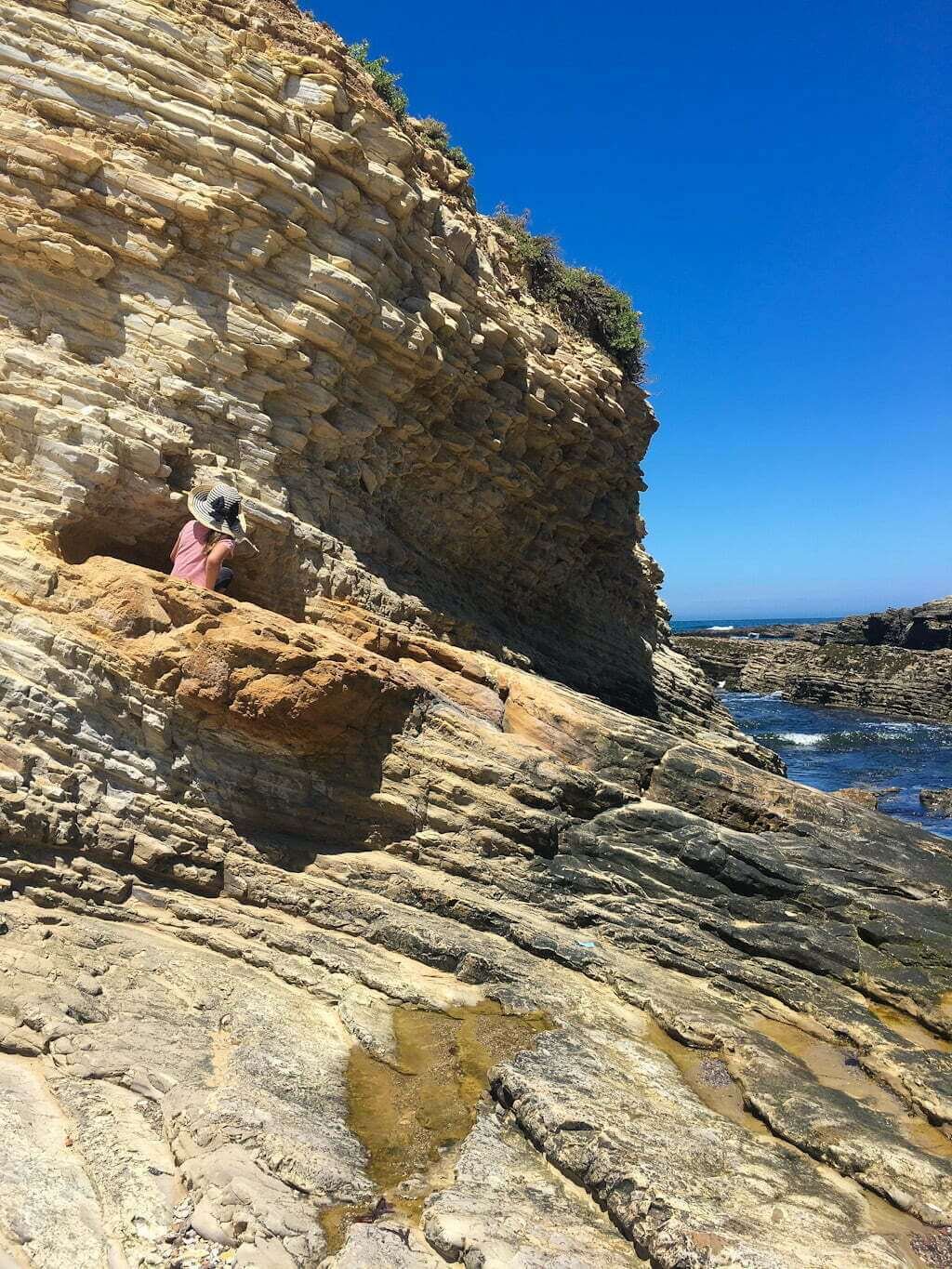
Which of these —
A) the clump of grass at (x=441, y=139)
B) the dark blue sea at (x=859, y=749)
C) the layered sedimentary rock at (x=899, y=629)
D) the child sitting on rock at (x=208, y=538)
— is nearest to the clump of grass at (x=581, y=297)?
the clump of grass at (x=441, y=139)

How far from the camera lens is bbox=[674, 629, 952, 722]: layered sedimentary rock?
54531 mm

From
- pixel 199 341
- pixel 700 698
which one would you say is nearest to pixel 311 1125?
pixel 199 341

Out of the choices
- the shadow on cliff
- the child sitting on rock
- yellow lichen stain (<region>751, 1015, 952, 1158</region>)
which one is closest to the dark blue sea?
the shadow on cliff

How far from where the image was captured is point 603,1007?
31.6 ft

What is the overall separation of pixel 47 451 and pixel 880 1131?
11.8 m

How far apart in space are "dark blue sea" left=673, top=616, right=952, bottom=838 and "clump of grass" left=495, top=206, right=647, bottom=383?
15.7 metres

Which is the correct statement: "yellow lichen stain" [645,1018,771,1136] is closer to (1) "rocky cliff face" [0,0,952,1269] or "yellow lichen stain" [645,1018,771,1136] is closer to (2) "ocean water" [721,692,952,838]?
(1) "rocky cliff face" [0,0,952,1269]

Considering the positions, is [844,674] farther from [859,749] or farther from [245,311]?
[245,311]

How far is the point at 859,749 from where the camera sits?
40469 millimetres

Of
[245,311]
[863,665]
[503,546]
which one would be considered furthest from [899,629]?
[245,311]

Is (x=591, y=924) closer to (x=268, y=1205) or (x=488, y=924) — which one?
(x=488, y=924)

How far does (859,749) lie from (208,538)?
3721 cm

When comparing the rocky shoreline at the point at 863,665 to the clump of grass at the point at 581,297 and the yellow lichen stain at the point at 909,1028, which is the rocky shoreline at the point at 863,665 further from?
the yellow lichen stain at the point at 909,1028

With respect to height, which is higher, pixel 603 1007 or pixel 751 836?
pixel 751 836
